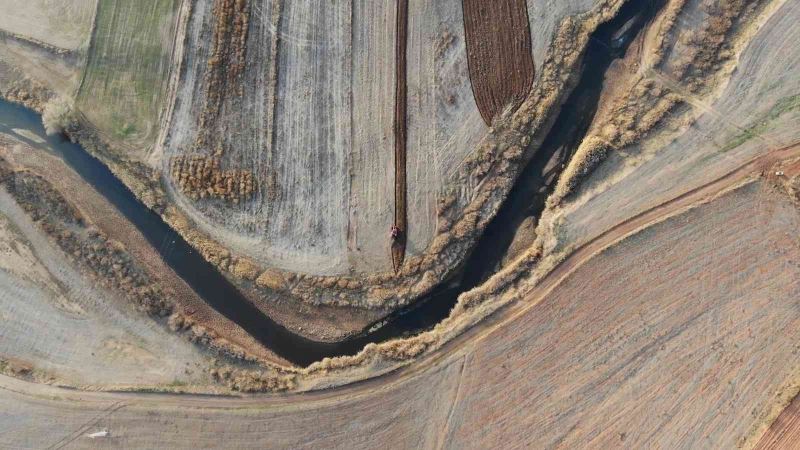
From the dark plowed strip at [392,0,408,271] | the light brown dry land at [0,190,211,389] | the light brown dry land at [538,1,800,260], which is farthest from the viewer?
the dark plowed strip at [392,0,408,271]

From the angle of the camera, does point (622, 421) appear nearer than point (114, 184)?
Yes

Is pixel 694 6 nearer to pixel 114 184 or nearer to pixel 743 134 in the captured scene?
pixel 743 134

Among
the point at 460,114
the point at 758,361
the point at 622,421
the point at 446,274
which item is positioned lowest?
the point at 758,361

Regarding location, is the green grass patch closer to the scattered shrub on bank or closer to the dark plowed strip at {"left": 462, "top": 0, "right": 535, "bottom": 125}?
the dark plowed strip at {"left": 462, "top": 0, "right": 535, "bottom": 125}

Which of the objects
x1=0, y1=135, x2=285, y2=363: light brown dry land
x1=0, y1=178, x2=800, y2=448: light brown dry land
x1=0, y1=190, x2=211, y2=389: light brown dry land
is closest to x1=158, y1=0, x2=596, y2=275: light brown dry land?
x1=0, y1=135, x2=285, y2=363: light brown dry land

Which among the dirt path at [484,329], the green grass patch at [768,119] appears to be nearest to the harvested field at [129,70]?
the dirt path at [484,329]

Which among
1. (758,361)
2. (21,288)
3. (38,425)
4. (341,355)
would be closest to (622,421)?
(758,361)
